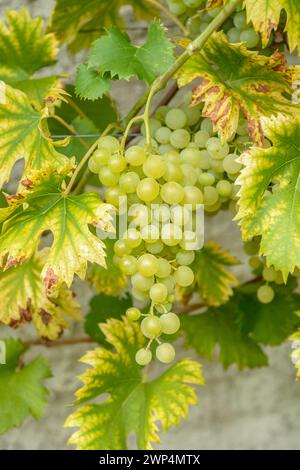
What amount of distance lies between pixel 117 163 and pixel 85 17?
401 mm

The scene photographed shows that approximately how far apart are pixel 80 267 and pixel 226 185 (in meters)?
0.20

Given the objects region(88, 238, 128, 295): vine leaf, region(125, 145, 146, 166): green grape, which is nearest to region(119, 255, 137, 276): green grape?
region(125, 145, 146, 166): green grape

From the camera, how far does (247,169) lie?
27.1 inches

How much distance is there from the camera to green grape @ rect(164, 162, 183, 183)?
2.39ft

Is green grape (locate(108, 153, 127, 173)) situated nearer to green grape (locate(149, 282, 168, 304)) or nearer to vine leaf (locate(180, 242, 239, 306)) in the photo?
green grape (locate(149, 282, 168, 304))

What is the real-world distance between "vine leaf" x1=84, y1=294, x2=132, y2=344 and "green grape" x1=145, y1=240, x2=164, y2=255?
1.16 feet

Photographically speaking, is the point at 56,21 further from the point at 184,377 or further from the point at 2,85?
the point at 184,377

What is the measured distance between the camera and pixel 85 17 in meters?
1.02

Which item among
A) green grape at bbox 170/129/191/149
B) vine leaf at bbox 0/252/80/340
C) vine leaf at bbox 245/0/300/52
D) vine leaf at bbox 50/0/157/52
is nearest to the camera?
vine leaf at bbox 245/0/300/52

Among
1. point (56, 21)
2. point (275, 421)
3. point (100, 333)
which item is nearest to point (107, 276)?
point (100, 333)

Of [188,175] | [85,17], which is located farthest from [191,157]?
[85,17]

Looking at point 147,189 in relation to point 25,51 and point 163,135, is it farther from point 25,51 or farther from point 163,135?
point 25,51

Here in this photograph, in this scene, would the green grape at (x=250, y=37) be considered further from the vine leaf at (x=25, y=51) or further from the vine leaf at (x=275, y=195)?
the vine leaf at (x=25, y=51)
